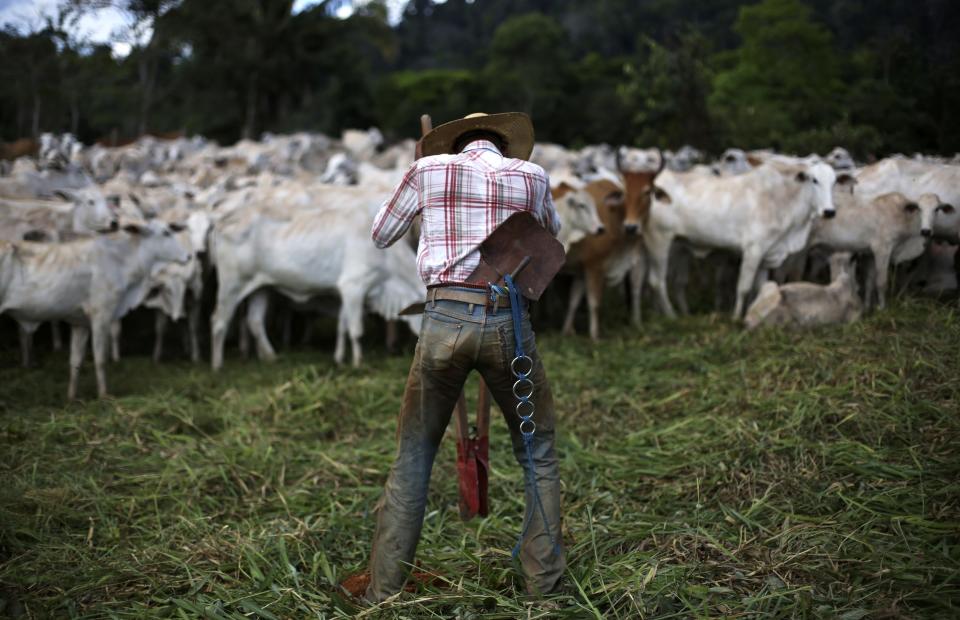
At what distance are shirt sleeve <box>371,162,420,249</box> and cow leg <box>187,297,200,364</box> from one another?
7.31 meters

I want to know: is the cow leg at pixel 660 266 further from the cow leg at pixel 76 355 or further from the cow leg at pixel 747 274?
the cow leg at pixel 76 355

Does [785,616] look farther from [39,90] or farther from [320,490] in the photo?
[39,90]

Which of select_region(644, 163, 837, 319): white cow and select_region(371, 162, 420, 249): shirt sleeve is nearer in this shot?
select_region(371, 162, 420, 249): shirt sleeve

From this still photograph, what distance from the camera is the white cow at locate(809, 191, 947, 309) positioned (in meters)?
9.95

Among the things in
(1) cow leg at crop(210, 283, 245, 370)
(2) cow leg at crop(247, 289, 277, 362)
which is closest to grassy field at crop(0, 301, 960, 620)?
(1) cow leg at crop(210, 283, 245, 370)

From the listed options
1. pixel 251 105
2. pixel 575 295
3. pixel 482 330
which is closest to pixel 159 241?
pixel 575 295

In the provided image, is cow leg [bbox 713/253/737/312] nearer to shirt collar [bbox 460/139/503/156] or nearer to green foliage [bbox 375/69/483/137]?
shirt collar [bbox 460/139/503/156]

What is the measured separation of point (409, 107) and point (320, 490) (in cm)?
4315

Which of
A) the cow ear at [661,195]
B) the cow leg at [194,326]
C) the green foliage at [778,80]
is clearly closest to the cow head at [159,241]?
the cow leg at [194,326]

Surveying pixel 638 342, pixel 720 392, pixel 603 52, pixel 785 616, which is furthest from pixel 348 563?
pixel 603 52

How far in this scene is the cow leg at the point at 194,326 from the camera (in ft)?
37.7

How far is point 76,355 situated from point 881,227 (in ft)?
28.3

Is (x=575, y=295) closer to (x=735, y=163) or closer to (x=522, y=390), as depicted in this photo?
(x=735, y=163)

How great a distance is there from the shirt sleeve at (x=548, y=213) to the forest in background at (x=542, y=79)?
17.4 ft
